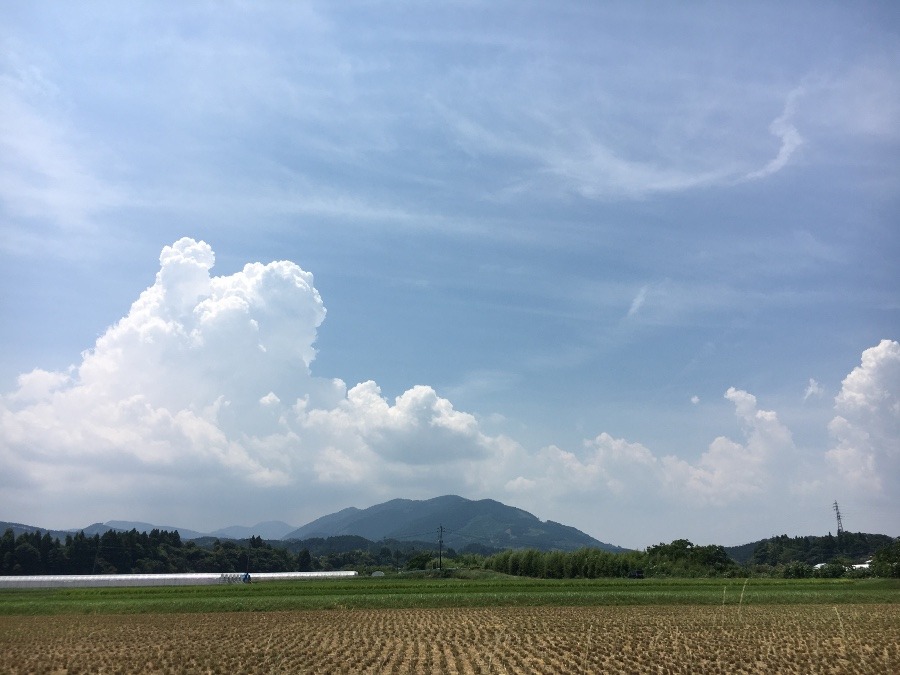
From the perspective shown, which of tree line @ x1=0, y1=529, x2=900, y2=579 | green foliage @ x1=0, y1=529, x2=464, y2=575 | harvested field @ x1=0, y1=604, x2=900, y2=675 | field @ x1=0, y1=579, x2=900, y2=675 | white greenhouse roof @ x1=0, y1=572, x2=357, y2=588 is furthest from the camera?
green foliage @ x1=0, y1=529, x2=464, y2=575

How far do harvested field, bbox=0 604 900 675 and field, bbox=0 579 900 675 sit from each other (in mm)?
86

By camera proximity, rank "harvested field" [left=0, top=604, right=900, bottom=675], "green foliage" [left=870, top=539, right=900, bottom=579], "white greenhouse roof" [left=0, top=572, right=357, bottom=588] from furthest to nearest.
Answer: "white greenhouse roof" [left=0, top=572, right=357, bottom=588] → "green foliage" [left=870, top=539, right=900, bottom=579] → "harvested field" [left=0, top=604, right=900, bottom=675]

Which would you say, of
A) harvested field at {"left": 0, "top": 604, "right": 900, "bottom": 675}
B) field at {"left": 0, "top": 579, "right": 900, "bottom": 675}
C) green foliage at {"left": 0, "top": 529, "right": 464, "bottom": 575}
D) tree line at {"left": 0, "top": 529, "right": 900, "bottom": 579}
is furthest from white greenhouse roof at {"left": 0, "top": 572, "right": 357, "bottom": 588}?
harvested field at {"left": 0, "top": 604, "right": 900, "bottom": 675}

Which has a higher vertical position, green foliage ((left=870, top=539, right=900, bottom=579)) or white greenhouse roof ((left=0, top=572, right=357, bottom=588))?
green foliage ((left=870, top=539, right=900, bottom=579))

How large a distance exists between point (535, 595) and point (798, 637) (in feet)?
96.4

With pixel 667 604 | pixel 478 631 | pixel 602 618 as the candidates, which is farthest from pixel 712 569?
pixel 478 631

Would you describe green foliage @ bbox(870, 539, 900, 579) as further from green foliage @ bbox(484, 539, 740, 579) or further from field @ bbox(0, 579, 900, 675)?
field @ bbox(0, 579, 900, 675)

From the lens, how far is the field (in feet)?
89.4

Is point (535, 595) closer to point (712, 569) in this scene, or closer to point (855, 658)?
point (855, 658)

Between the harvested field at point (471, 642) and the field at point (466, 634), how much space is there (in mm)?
86

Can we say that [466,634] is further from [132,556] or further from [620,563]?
[132,556]

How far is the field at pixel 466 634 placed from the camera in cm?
2723

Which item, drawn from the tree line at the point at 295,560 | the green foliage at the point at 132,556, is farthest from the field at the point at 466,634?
the green foliage at the point at 132,556

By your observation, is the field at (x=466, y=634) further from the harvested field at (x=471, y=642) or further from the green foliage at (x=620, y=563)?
the green foliage at (x=620, y=563)
